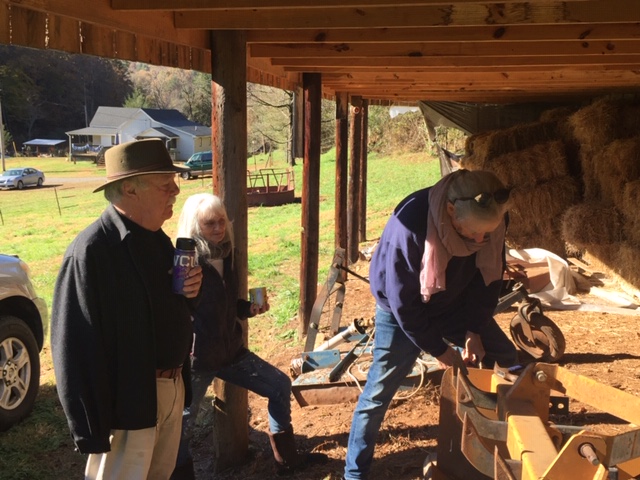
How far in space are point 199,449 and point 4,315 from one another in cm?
183

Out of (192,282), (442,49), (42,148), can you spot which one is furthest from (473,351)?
(42,148)

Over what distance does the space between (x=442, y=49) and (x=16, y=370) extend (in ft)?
13.5

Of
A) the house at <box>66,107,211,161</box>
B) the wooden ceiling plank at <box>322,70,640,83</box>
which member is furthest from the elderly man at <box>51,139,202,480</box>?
the house at <box>66,107,211,161</box>

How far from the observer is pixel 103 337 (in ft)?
8.09

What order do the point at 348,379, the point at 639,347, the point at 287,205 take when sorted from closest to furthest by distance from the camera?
1. the point at 348,379
2. the point at 639,347
3. the point at 287,205

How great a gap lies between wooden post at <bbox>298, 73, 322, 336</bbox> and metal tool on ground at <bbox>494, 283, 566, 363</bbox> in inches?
83.7

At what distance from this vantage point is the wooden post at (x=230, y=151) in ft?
12.9

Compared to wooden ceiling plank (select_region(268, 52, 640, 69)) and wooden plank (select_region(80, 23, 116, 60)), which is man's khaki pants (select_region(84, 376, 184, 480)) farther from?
wooden ceiling plank (select_region(268, 52, 640, 69))

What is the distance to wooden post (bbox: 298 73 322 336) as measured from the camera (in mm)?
6941

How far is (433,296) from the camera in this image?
3.30m

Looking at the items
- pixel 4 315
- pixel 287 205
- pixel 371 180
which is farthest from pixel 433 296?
pixel 371 180

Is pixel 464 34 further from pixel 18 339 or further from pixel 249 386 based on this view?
pixel 18 339

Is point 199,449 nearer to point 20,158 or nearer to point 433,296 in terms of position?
point 433,296

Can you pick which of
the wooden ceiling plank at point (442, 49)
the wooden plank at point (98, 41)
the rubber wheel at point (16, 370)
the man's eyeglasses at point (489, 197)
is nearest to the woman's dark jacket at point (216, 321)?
the wooden plank at point (98, 41)
